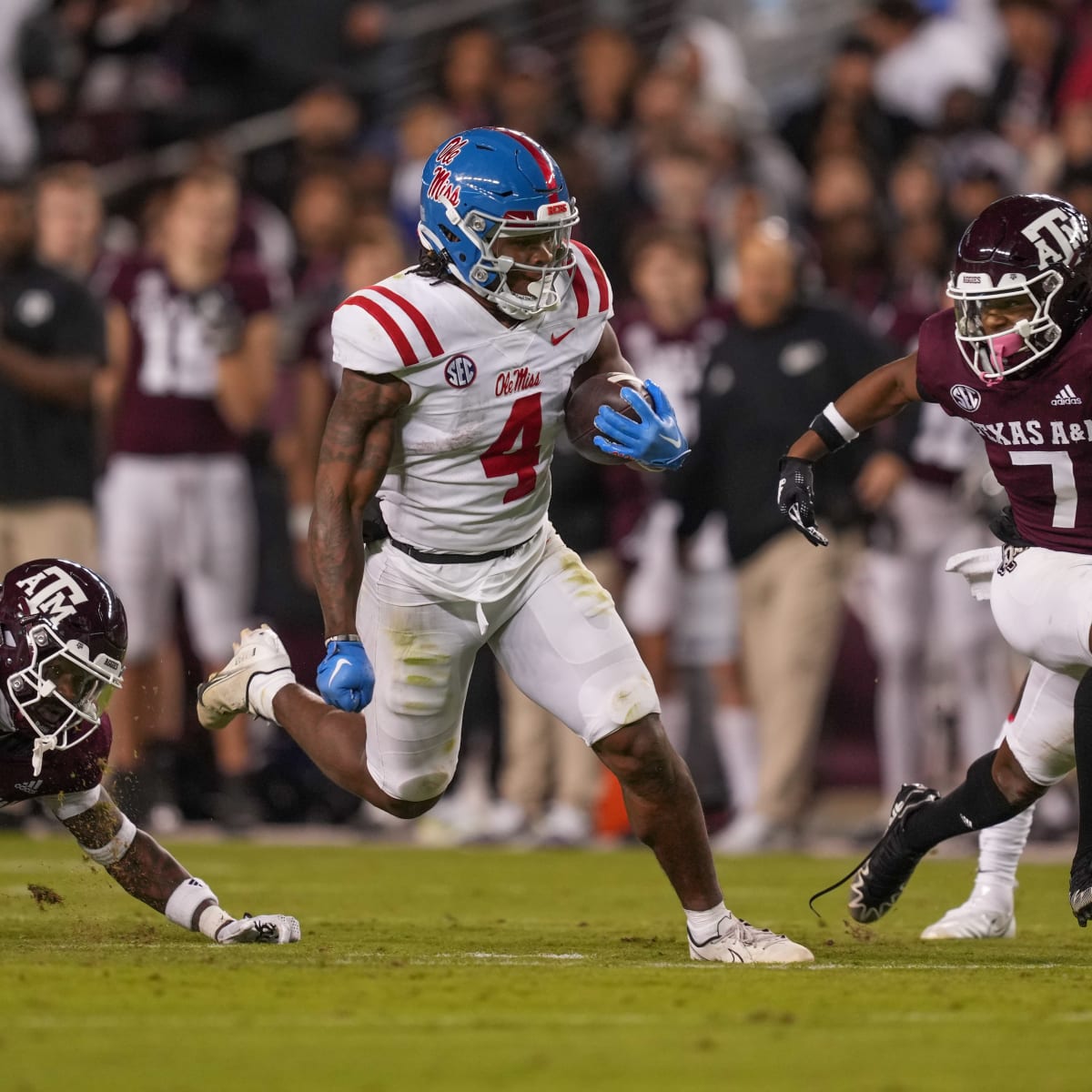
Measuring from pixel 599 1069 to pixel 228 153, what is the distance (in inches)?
385

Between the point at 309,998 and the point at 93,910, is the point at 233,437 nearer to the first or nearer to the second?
the point at 93,910

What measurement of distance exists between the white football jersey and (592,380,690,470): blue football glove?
0.29 metres

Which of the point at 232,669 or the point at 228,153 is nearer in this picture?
the point at 232,669

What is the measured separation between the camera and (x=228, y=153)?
506 inches

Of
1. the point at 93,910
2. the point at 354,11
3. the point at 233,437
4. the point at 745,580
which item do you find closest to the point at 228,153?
the point at 354,11

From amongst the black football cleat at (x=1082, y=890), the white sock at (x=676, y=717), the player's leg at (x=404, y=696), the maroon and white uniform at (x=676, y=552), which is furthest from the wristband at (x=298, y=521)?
the black football cleat at (x=1082, y=890)

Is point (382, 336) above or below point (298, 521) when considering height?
above

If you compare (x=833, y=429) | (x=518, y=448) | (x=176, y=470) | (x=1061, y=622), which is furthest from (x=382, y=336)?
(x=176, y=470)

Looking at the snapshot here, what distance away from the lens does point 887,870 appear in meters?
6.18

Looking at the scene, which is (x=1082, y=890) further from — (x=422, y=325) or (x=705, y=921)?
(x=422, y=325)

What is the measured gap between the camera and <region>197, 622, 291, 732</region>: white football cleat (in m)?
6.23

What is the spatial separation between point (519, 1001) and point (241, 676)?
6.17ft

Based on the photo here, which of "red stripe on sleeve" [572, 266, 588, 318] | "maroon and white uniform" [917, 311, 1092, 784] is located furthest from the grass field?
"red stripe on sleeve" [572, 266, 588, 318]

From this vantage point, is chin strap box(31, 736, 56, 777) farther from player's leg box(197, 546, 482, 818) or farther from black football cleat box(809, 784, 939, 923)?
black football cleat box(809, 784, 939, 923)
